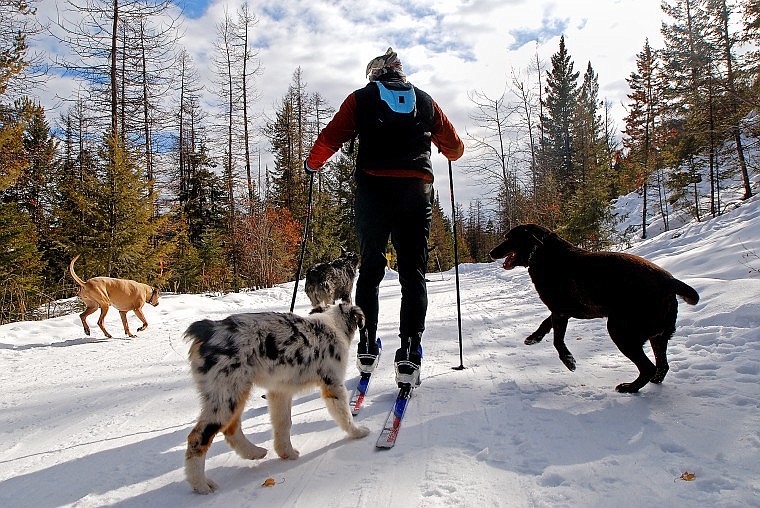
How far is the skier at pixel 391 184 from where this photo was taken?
3.51m

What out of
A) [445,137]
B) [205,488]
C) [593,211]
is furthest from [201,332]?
[593,211]

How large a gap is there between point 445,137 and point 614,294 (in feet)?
6.79

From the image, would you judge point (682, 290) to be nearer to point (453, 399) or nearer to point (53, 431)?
point (453, 399)

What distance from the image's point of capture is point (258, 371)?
98.2 inches

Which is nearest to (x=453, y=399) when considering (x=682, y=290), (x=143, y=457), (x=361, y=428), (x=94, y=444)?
(x=361, y=428)

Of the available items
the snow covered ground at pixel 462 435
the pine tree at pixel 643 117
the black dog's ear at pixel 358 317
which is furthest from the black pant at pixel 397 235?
the pine tree at pixel 643 117


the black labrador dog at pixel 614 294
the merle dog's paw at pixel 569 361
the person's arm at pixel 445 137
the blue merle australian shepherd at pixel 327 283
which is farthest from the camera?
the blue merle australian shepherd at pixel 327 283

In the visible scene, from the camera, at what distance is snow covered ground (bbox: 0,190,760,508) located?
82.8 inches

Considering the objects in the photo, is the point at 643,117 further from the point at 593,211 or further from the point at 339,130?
the point at 339,130

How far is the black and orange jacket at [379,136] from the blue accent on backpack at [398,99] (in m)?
0.04

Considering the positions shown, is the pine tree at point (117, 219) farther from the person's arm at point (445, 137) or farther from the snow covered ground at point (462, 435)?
the person's arm at point (445, 137)

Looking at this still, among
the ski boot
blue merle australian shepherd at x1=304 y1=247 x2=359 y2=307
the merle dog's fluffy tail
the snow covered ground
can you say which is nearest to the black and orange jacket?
the ski boot

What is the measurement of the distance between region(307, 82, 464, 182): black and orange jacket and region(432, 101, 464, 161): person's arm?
0.20 m

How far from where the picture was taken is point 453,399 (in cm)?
347
